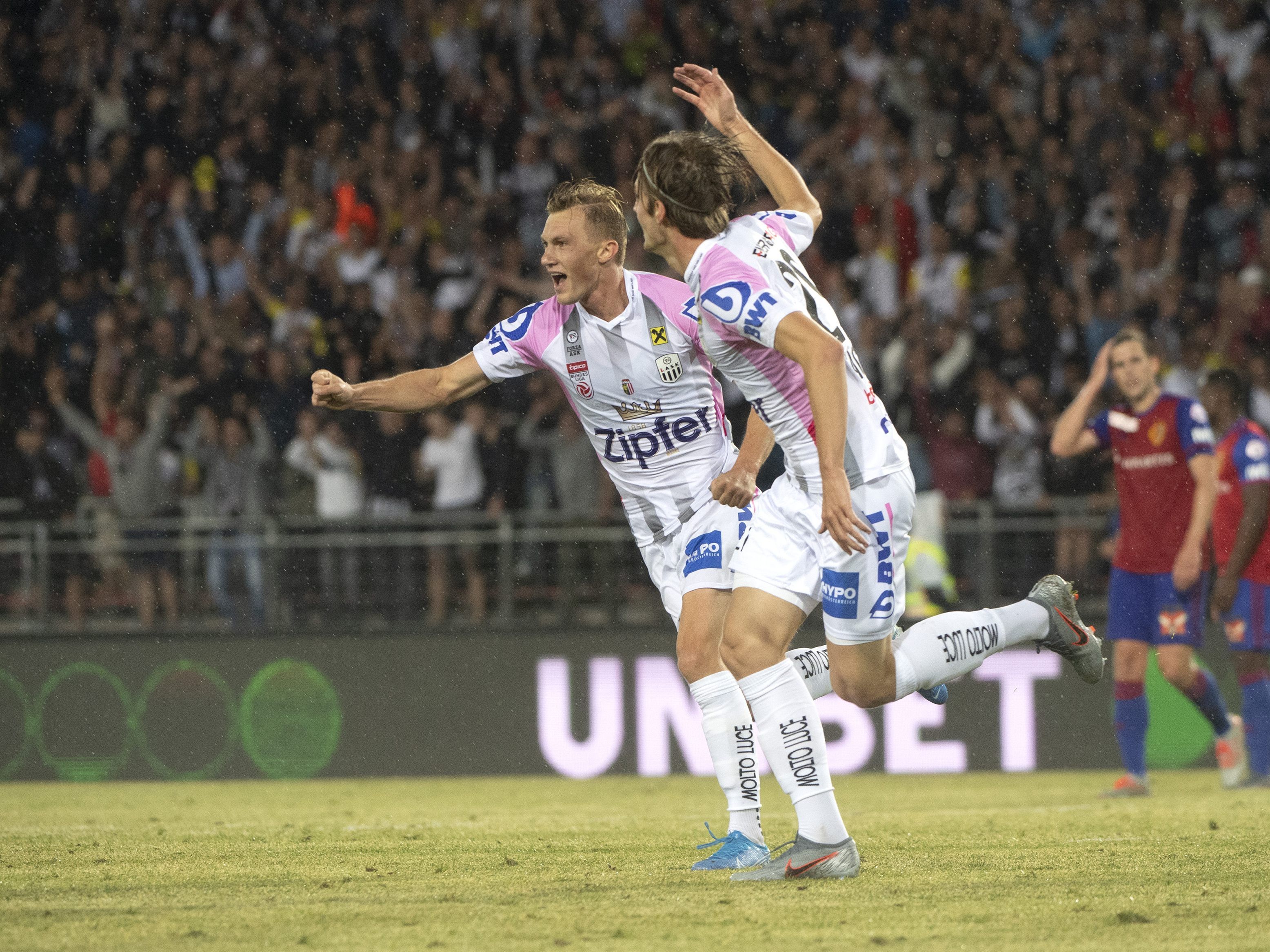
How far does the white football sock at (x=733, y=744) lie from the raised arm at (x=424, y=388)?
1422 millimetres

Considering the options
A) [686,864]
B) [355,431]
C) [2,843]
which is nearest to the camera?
[686,864]

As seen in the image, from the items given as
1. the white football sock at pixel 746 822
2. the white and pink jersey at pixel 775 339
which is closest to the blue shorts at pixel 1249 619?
the white football sock at pixel 746 822

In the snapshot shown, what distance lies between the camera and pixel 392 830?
7422 mm

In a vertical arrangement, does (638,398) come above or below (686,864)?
above

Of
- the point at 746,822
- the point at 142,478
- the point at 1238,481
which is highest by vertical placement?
the point at 142,478

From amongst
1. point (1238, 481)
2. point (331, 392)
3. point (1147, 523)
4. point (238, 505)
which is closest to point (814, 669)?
point (331, 392)

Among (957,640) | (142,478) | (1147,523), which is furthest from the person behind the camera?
(142,478)

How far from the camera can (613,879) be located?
17.8 feet

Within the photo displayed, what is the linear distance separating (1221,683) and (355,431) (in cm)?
658

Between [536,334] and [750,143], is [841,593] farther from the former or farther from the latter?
[536,334]

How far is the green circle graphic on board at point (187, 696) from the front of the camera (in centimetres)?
1174

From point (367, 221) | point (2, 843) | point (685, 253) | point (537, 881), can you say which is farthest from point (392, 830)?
point (367, 221)

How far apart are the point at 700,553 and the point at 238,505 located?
683cm

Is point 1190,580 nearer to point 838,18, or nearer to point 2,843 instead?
point 2,843
